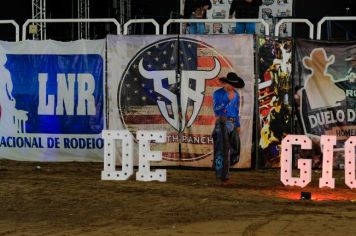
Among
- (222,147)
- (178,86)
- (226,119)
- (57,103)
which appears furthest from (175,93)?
(57,103)

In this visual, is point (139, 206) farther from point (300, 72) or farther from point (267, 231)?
point (300, 72)

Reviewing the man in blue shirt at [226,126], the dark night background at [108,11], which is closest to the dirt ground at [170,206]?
the man in blue shirt at [226,126]

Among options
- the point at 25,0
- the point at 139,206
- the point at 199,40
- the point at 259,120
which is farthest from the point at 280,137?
the point at 25,0

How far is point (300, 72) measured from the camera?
1281 cm

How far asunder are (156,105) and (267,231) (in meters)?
5.92

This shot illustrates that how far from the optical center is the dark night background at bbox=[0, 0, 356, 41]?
62.4 ft

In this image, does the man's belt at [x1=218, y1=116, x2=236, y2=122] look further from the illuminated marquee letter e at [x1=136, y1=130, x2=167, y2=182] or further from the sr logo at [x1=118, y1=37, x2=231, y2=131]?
the sr logo at [x1=118, y1=37, x2=231, y2=131]

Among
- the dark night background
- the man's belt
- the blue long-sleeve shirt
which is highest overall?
the dark night background

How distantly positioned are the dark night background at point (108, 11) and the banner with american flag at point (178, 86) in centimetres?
630

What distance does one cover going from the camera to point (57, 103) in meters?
13.6

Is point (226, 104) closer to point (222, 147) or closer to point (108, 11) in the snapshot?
point (222, 147)

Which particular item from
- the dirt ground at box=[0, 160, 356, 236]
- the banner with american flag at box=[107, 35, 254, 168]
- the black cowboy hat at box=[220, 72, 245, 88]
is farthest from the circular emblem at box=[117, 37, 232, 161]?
the dirt ground at box=[0, 160, 356, 236]

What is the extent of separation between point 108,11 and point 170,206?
44.8 ft

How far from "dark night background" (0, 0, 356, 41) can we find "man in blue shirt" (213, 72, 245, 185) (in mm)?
7124
